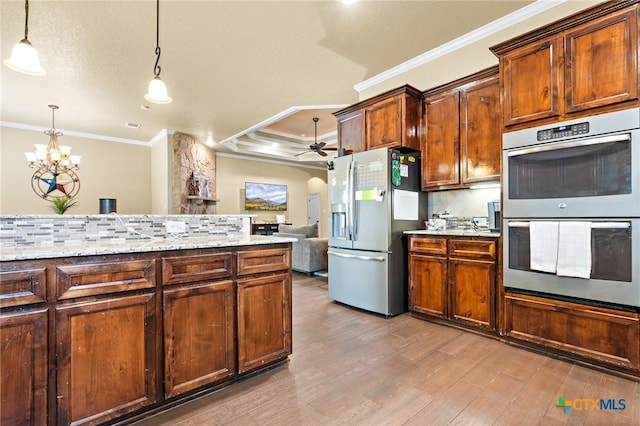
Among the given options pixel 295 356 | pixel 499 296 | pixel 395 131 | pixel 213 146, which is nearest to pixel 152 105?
pixel 213 146

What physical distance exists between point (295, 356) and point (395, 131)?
99.7 inches

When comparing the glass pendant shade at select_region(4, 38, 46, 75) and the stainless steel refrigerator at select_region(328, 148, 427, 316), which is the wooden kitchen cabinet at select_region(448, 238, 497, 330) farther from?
the glass pendant shade at select_region(4, 38, 46, 75)

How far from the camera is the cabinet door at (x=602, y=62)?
1.97 meters

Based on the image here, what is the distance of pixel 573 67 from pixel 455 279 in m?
1.96

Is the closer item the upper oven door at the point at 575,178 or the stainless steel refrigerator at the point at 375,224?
the upper oven door at the point at 575,178

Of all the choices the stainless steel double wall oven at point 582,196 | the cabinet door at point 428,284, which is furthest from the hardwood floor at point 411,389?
the stainless steel double wall oven at point 582,196

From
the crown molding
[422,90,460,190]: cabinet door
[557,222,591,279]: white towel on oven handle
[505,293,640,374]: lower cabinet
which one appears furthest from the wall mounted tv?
[557,222,591,279]: white towel on oven handle

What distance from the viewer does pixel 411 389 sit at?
73.7 inches

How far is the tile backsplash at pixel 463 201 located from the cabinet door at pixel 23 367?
140 inches

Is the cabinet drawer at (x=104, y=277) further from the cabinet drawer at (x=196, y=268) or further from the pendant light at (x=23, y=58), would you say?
the pendant light at (x=23, y=58)

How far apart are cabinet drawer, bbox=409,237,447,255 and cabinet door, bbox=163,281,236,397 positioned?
210 centimetres

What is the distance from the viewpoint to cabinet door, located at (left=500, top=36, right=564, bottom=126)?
2273mm

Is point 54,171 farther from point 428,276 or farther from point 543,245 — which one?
point 543,245
